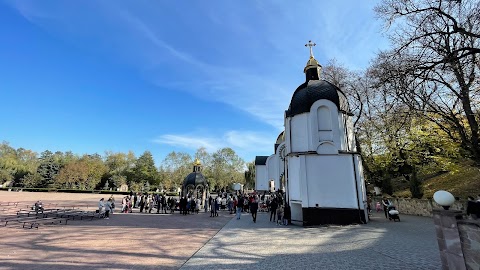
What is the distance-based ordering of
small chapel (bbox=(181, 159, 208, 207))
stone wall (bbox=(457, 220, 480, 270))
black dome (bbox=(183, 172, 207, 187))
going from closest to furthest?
stone wall (bbox=(457, 220, 480, 270)) < small chapel (bbox=(181, 159, 208, 207)) < black dome (bbox=(183, 172, 207, 187))

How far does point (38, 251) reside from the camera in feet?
28.5

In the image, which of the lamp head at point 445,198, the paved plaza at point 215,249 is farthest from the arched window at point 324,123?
the lamp head at point 445,198

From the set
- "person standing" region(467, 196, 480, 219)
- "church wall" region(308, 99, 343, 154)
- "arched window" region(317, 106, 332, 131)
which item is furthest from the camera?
"arched window" region(317, 106, 332, 131)

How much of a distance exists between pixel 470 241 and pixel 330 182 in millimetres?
10727

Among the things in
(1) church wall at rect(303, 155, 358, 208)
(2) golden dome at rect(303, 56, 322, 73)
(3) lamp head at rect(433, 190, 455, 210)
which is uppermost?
(2) golden dome at rect(303, 56, 322, 73)

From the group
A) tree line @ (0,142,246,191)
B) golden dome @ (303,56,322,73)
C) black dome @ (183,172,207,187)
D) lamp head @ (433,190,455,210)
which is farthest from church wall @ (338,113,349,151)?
tree line @ (0,142,246,191)

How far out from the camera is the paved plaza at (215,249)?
7426 millimetres

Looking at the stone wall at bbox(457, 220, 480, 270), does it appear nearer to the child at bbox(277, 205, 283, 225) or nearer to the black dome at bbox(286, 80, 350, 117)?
the child at bbox(277, 205, 283, 225)

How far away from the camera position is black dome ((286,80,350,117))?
1719cm

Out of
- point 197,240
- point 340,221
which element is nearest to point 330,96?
point 340,221

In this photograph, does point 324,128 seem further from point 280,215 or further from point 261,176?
point 261,176

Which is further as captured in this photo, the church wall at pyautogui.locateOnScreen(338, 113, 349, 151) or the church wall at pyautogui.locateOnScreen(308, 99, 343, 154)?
the church wall at pyautogui.locateOnScreen(338, 113, 349, 151)

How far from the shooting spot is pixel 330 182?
1589 cm

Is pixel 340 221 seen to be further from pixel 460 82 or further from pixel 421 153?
pixel 421 153
